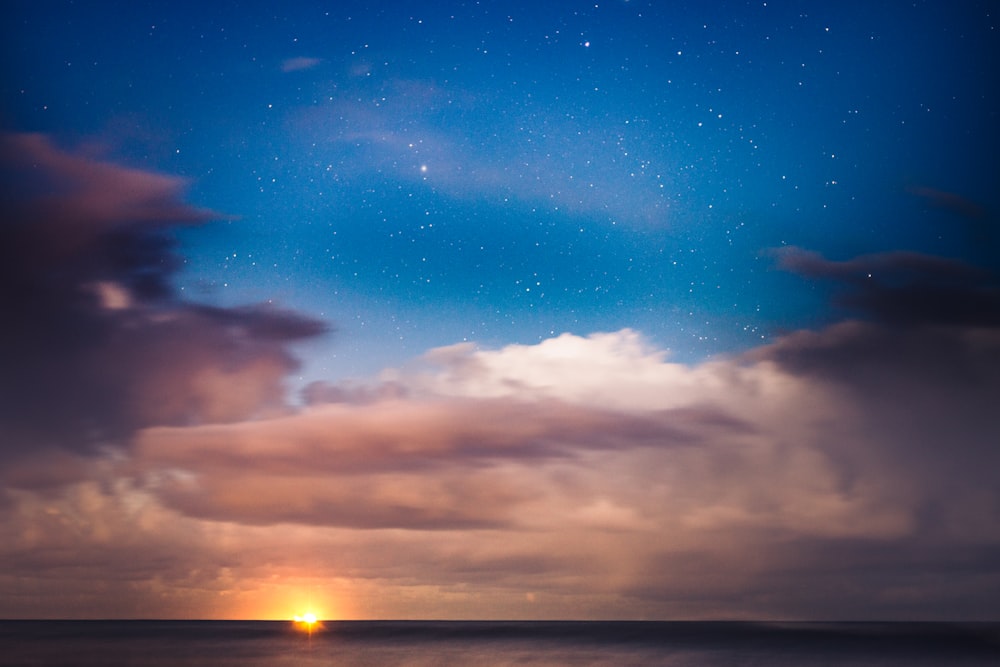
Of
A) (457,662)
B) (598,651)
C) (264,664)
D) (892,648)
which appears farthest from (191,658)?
(892,648)

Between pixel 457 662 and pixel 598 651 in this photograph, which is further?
pixel 598 651

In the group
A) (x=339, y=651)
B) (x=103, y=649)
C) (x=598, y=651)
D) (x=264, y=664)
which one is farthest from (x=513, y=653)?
(x=103, y=649)

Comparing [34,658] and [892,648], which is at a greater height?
[34,658]

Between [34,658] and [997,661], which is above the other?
[34,658]

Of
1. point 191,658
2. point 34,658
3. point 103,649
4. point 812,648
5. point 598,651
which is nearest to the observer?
point 34,658

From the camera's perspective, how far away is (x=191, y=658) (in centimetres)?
6519

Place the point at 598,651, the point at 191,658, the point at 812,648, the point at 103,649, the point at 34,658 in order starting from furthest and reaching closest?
the point at 812,648, the point at 598,651, the point at 103,649, the point at 191,658, the point at 34,658

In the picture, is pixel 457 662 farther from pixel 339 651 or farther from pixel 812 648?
pixel 812 648

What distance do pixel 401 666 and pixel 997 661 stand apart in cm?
4250

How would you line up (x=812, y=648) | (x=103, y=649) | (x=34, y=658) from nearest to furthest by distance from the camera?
(x=34, y=658)
(x=103, y=649)
(x=812, y=648)

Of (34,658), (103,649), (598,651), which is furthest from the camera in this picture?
(598,651)

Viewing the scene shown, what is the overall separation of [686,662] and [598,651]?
54.5 ft

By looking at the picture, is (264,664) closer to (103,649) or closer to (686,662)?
(103,649)

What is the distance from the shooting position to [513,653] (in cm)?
7731
